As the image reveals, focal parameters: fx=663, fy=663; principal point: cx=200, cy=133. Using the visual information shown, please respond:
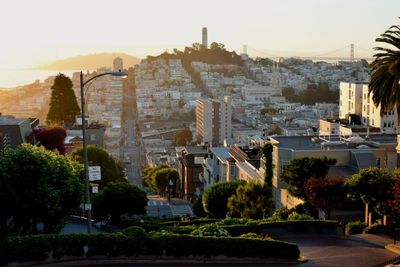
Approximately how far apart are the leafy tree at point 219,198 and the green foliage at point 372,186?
10709 mm

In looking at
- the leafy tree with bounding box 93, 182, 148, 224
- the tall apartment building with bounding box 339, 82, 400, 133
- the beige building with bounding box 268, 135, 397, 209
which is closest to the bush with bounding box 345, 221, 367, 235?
the beige building with bounding box 268, 135, 397, 209

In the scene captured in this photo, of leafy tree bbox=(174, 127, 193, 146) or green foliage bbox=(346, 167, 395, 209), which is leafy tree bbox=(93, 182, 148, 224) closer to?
green foliage bbox=(346, 167, 395, 209)

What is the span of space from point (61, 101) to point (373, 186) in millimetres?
43157

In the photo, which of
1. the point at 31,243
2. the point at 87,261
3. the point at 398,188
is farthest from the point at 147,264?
the point at 398,188

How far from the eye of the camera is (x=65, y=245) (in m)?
14.7

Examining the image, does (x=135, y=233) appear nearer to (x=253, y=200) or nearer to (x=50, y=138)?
(x=253, y=200)

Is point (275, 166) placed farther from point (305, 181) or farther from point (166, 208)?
point (166, 208)

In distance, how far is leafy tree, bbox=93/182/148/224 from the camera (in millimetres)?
29156

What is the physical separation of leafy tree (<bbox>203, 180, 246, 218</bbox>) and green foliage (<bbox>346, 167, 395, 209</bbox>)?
35.1 feet

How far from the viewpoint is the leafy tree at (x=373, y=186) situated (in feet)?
73.2

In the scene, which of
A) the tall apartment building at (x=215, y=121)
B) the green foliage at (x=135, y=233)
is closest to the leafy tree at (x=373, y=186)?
the green foliage at (x=135, y=233)

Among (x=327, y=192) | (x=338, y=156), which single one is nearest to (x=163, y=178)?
(x=338, y=156)

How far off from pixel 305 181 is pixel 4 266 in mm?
15149

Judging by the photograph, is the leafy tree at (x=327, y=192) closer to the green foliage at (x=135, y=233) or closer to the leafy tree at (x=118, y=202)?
the leafy tree at (x=118, y=202)
